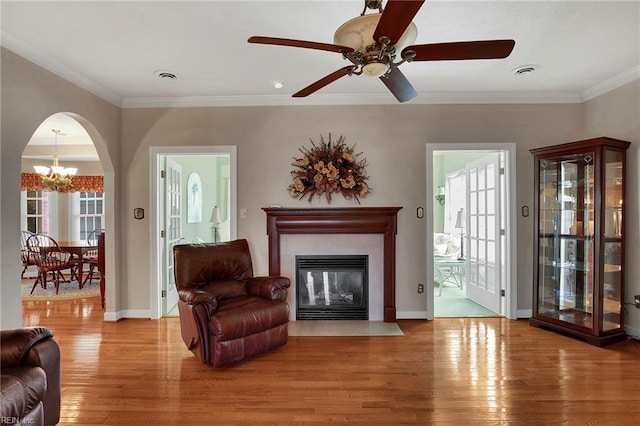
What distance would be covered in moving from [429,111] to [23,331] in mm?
4026

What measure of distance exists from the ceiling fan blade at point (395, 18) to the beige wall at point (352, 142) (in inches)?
93.1

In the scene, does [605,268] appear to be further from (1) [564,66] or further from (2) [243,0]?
(2) [243,0]

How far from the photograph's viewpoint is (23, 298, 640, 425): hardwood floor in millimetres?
2121

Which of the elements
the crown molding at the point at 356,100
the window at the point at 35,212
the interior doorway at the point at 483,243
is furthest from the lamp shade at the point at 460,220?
the window at the point at 35,212

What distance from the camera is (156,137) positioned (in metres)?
4.03

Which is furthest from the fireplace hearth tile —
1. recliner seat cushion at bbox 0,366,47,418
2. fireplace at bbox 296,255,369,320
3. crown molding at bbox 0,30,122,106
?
crown molding at bbox 0,30,122,106

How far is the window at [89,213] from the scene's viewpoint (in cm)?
730

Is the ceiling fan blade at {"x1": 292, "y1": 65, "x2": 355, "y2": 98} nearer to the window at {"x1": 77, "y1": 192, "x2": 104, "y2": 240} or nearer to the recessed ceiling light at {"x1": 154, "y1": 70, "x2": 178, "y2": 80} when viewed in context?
the recessed ceiling light at {"x1": 154, "y1": 70, "x2": 178, "y2": 80}

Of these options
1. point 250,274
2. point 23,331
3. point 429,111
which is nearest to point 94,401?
point 23,331

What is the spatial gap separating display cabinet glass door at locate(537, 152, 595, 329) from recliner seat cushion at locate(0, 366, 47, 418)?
4311 mm

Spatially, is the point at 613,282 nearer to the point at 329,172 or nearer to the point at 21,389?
the point at 329,172

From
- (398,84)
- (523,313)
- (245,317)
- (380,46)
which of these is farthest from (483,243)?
(380,46)

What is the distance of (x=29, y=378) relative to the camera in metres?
1.63

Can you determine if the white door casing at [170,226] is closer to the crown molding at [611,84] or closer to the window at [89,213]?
the window at [89,213]
